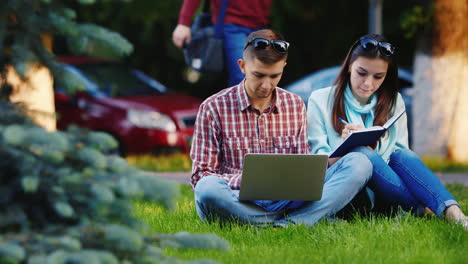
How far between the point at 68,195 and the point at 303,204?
227cm

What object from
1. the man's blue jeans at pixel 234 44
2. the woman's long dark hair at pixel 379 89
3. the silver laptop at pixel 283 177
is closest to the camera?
the silver laptop at pixel 283 177

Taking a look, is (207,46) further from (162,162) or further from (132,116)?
(132,116)

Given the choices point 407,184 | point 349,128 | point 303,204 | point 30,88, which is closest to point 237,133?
point 303,204

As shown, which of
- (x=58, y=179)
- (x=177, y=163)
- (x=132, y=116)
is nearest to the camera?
(x=58, y=179)

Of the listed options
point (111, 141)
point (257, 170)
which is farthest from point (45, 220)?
point (257, 170)

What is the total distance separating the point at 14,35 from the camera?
2.66 m

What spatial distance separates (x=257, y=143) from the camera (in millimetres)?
4703

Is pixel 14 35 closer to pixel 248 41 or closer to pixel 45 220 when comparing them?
pixel 45 220

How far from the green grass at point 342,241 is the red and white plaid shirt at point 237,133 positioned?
1.25 feet

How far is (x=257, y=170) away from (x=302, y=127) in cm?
79

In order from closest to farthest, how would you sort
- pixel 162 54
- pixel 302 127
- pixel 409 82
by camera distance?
1. pixel 302 127
2. pixel 409 82
3. pixel 162 54

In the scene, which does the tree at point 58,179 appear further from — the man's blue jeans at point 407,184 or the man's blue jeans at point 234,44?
the man's blue jeans at point 234,44

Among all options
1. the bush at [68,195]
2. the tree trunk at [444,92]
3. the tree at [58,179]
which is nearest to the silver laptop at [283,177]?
the tree at [58,179]

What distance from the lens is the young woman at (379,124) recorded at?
4.64 metres
